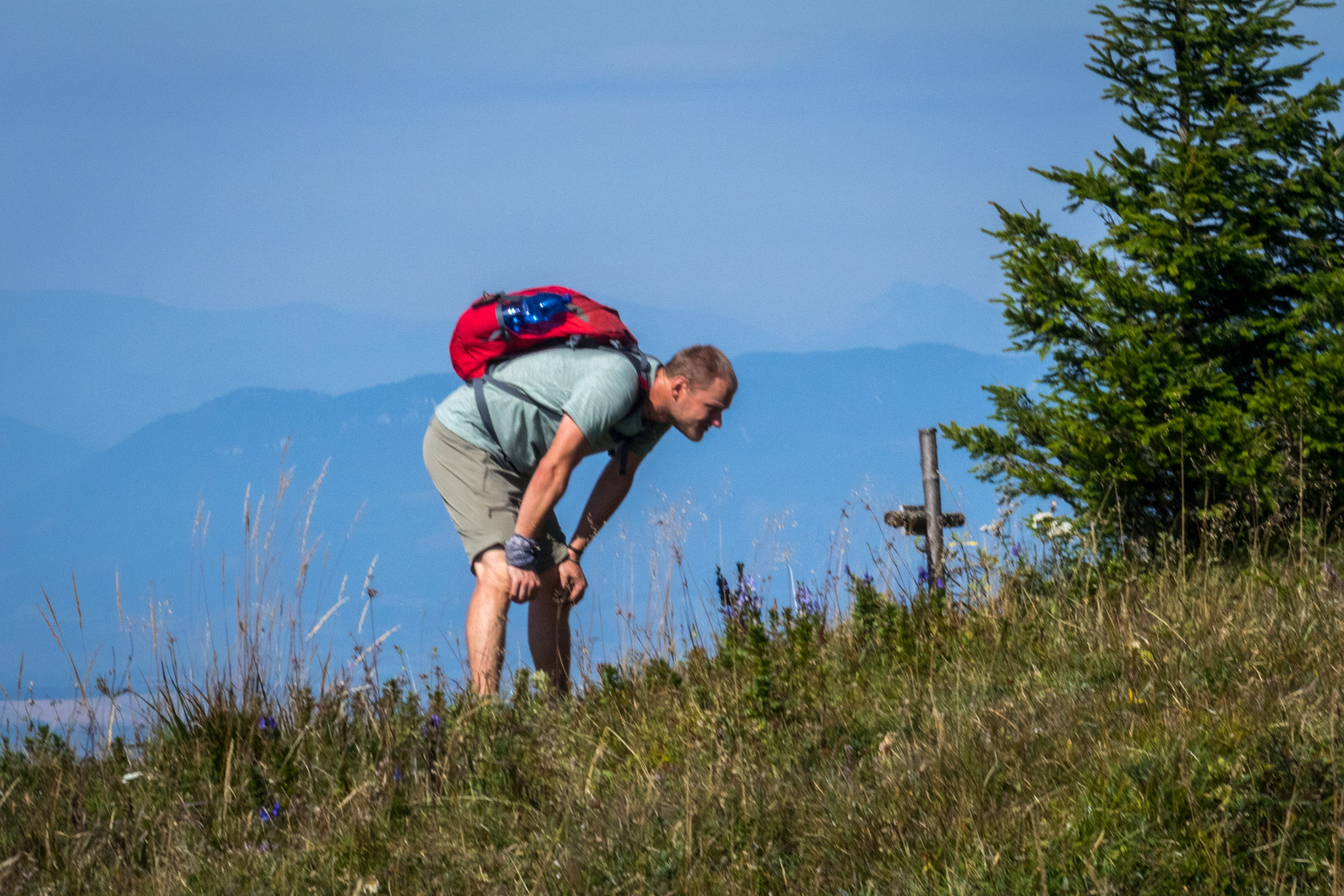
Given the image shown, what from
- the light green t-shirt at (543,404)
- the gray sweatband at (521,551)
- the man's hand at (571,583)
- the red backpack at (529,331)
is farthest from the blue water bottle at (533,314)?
the man's hand at (571,583)

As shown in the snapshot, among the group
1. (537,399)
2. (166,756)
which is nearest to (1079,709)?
(537,399)

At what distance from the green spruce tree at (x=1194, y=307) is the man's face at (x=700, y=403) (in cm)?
268

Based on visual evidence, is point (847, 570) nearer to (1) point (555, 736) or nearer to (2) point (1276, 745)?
(1) point (555, 736)

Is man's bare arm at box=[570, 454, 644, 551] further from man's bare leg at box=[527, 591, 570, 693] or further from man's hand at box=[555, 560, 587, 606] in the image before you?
man's bare leg at box=[527, 591, 570, 693]

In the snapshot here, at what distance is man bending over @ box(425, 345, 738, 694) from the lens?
4.78 metres

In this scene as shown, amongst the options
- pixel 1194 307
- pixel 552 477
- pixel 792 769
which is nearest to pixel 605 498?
pixel 552 477

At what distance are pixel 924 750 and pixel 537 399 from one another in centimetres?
244

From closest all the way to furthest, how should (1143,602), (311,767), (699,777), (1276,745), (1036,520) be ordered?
1. (1276,745)
2. (699,777)
3. (311,767)
4. (1143,602)
5. (1036,520)

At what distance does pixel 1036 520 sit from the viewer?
25.0 ft

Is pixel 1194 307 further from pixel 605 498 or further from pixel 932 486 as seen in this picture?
pixel 605 498

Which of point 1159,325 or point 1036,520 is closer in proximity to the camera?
point 1159,325

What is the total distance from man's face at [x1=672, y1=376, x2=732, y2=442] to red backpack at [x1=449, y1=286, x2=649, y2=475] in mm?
186

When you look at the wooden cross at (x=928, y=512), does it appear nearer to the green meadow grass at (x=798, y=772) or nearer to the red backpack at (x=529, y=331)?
the green meadow grass at (x=798, y=772)

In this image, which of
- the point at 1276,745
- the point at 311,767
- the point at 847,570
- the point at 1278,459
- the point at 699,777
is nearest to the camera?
the point at 1276,745
